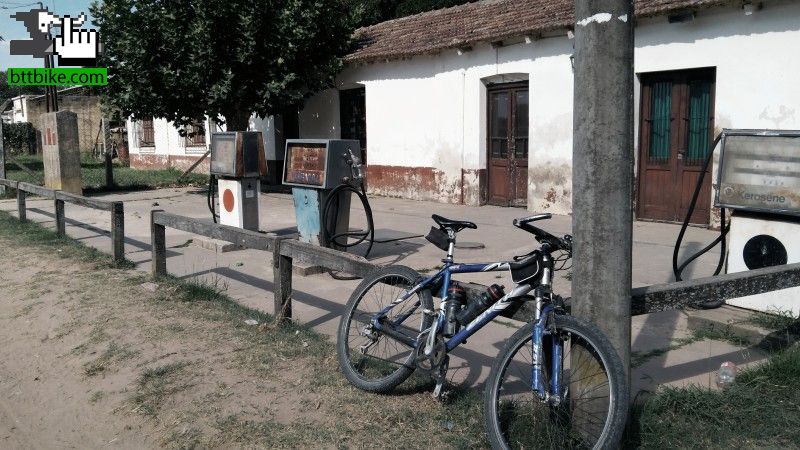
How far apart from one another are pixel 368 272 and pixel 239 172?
4786 mm

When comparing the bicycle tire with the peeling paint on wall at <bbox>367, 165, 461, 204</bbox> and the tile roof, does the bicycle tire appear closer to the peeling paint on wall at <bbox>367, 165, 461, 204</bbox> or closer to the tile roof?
the tile roof

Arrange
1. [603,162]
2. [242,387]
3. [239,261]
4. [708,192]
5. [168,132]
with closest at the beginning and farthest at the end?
[603,162], [242,387], [239,261], [708,192], [168,132]

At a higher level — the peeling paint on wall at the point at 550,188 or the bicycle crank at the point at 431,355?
the peeling paint on wall at the point at 550,188

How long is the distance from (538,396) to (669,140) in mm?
8134

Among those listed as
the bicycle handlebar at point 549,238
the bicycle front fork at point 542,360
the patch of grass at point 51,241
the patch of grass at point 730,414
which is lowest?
the patch of grass at point 730,414

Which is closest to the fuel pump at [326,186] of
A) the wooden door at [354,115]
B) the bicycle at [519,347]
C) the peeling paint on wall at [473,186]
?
the bicycle at [519,347]

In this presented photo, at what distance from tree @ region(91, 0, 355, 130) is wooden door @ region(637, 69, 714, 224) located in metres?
7.38

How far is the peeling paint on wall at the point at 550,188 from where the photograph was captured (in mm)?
11547

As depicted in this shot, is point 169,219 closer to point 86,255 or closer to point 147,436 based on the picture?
point 86,255

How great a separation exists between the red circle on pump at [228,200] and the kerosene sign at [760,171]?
5948 millimetres

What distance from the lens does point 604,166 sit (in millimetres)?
3092

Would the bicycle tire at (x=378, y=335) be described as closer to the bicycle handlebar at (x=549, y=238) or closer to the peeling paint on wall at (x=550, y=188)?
the bicycle handlebar at (x=549, y=238)

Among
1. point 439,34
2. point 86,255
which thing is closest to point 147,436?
point 86,255

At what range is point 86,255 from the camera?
8.55 metres
